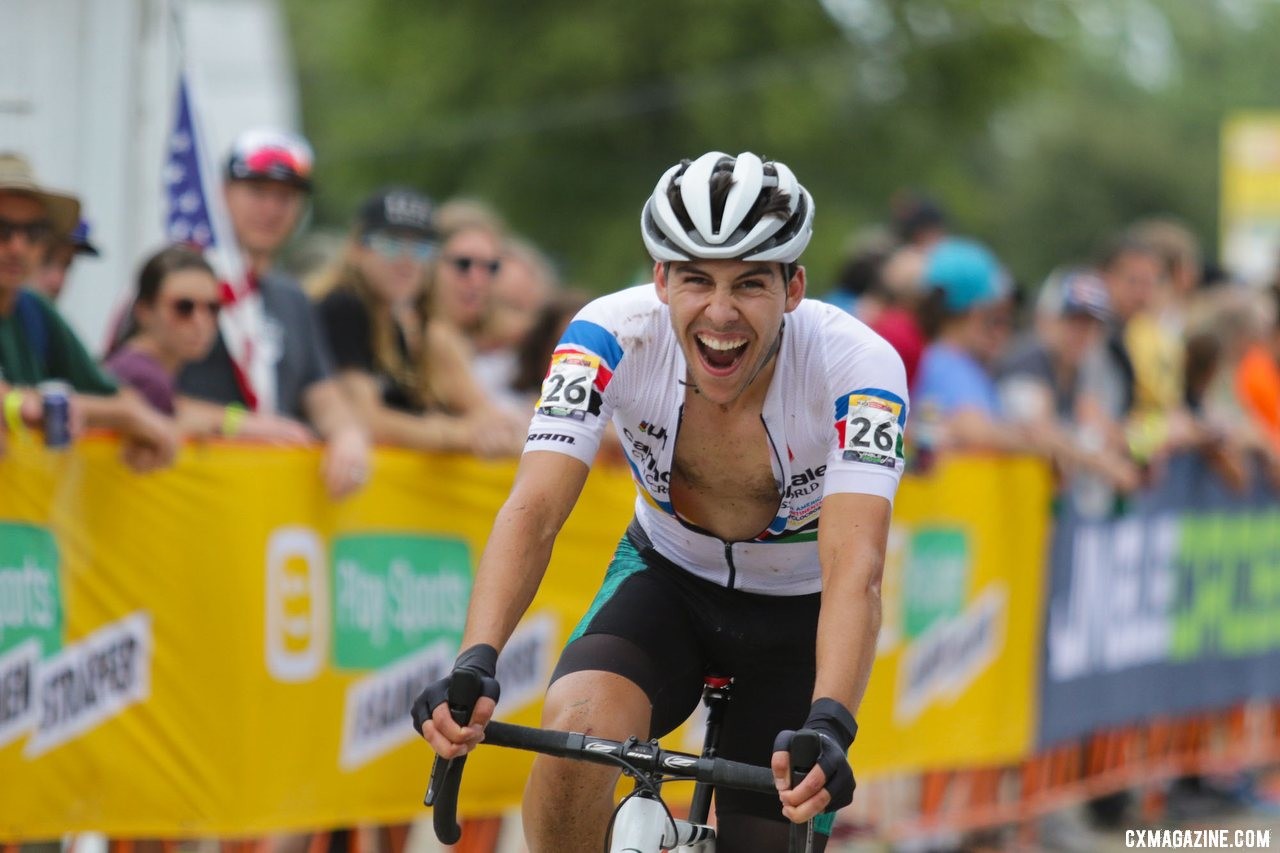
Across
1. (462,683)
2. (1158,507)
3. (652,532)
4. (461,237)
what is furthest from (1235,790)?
(462,683)

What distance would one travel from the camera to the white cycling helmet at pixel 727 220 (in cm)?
439

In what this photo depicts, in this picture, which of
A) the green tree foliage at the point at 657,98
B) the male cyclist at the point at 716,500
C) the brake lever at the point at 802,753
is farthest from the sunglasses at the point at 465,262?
the green tree foliage at the point at 657,98

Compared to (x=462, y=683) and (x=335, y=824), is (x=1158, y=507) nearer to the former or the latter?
(x=335, y=824)

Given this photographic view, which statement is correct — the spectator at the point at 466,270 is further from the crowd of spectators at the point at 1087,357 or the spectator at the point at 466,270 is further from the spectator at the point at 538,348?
the crowd of spectators at the point at 1087,357

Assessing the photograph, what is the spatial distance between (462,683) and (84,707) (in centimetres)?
248

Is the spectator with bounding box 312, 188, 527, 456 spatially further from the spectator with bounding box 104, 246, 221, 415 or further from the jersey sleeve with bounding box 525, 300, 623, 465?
the jersey sleeve with bounding box 525, 300, 623, 465

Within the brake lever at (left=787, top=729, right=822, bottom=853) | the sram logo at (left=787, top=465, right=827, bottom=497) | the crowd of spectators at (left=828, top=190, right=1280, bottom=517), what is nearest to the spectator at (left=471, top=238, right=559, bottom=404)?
the crowd of spectators at (left=828, top=190, right=1280, bottom=517)

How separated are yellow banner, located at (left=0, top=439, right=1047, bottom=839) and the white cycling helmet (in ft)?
8.07

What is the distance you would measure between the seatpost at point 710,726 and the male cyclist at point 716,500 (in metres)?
0.03

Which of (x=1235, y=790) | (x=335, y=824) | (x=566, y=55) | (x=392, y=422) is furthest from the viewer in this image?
(x=566, y=55)

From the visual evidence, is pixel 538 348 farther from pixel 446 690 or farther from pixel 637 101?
pixel 637 101

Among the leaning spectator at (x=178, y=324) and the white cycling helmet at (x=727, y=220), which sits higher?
the leaning spectator at (x=178, y=324)

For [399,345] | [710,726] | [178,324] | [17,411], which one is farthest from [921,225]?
[710,726]

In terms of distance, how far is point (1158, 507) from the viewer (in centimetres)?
1097
